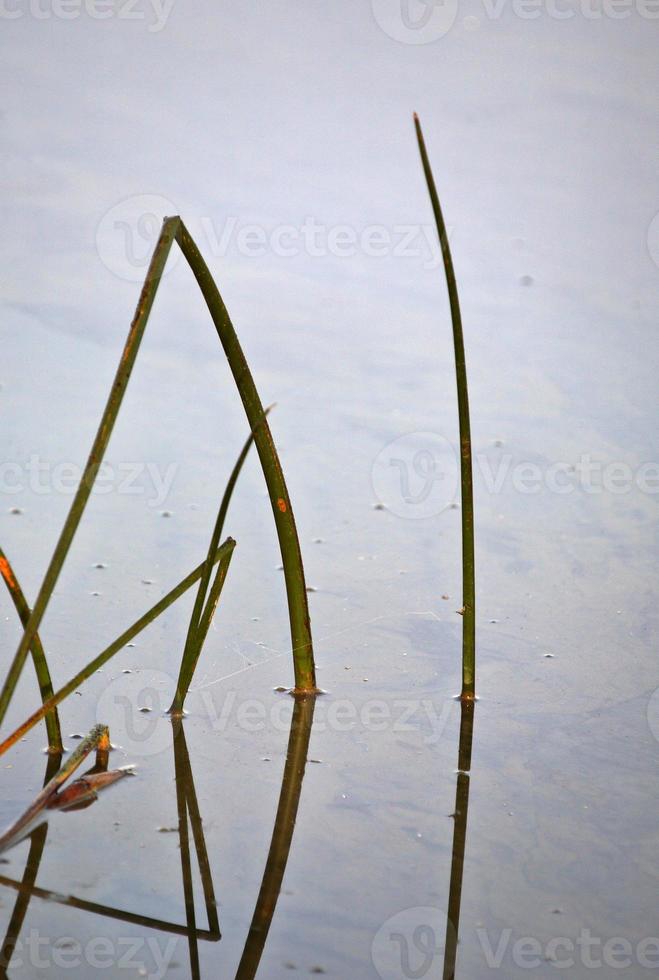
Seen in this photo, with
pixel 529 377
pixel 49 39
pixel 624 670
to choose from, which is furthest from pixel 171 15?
pixel 624 670

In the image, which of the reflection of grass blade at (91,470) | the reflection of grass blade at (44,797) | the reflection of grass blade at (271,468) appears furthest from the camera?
the reflection of grass blade at (271,468)

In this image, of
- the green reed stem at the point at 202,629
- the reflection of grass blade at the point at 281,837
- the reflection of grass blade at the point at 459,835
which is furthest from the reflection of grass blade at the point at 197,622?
the reflection of grass blade at the point at 459,835

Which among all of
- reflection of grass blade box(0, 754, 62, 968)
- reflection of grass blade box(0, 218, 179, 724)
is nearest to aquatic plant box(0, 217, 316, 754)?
reflection of grass blade box(0, 218, 179, 724)

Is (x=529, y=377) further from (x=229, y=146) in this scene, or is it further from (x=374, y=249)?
(x=229, y=146)

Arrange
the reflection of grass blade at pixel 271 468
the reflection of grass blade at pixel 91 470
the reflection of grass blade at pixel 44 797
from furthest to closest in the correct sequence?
the reflection of grass blade at pixel 271 468 → the reflection of grass blade at pixel 44 797 → the reflection of grass blade at pixel 91 470

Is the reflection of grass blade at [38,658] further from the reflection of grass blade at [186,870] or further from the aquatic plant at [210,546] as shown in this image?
the reflection of grass blade at [186,870]
